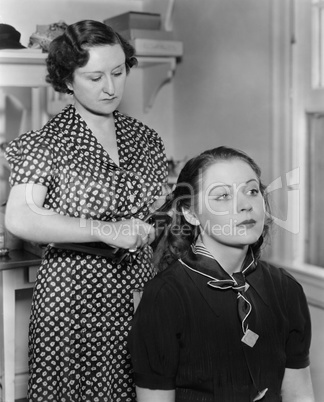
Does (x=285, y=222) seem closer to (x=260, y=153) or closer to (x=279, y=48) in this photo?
(x=260, y=153)

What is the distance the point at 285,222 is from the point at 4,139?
3.58 ft

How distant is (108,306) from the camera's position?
1.51 m

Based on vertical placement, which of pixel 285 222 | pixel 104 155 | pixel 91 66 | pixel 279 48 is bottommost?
pixel 285 222

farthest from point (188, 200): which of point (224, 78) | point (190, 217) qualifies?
point (224, 78)

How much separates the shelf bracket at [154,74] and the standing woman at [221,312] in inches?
40.0

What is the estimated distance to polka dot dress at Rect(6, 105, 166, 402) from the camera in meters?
1.46

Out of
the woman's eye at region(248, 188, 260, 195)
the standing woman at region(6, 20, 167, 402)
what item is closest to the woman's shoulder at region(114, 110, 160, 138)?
the standing woman at region(6, 20, 167, 402)

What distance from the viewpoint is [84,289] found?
149cm

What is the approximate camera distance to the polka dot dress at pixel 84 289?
4.77 feet

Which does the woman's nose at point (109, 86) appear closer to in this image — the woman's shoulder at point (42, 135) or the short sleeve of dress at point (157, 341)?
the woman's shoulder at point (42, 135)

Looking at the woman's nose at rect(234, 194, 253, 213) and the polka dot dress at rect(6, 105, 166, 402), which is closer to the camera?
the woman's nose at rect(234, 194, 253, 213)

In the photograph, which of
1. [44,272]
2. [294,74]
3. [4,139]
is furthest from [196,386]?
[4,139]

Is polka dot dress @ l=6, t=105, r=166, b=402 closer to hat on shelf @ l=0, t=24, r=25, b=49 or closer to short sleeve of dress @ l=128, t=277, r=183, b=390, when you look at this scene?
short sleeve of dress @ l=128, t=277, r=183, b=390

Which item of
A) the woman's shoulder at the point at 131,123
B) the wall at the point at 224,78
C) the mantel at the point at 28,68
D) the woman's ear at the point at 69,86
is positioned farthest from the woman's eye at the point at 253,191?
the mantel at the point at 28,68
